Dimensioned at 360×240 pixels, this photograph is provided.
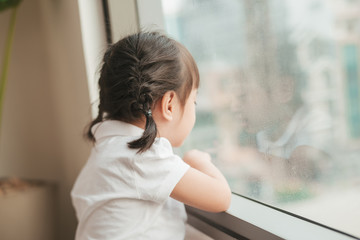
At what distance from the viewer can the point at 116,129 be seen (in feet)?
2.59

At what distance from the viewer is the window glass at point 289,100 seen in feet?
2.10

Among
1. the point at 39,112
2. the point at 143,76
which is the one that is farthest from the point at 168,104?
the point at 39,112

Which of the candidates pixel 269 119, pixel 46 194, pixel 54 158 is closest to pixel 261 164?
pixel 269 119

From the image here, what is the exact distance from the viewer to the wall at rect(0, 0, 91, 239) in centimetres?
158

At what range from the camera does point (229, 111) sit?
95 centimetres

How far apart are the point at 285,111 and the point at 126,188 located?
1.18 ft

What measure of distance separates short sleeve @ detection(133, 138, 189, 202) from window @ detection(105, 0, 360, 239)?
0.57 feet

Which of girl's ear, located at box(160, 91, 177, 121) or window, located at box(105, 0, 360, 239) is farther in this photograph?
girl's ear, located at box(160, 91, 177, 121)

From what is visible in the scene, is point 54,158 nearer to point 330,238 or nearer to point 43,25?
point 43,25

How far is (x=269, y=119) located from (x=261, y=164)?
11 centimetres

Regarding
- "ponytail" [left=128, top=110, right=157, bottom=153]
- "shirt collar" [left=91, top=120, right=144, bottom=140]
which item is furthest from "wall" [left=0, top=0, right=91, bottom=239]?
"ponytail" [left=128, top=110, right=157, bottom=153]

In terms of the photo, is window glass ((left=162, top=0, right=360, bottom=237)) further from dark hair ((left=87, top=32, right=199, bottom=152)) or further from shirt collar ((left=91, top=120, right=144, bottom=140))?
shirt collar ((left=91, top=120, right=144, bottom=140))

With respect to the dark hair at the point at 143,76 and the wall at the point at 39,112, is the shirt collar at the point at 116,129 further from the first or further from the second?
the wall at the point at 39,112

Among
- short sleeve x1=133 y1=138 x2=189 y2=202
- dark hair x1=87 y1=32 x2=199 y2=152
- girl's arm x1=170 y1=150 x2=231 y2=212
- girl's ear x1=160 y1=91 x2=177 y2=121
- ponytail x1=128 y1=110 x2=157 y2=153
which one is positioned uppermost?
dark hair x1=87 y1=32 x2=199 y2=152
